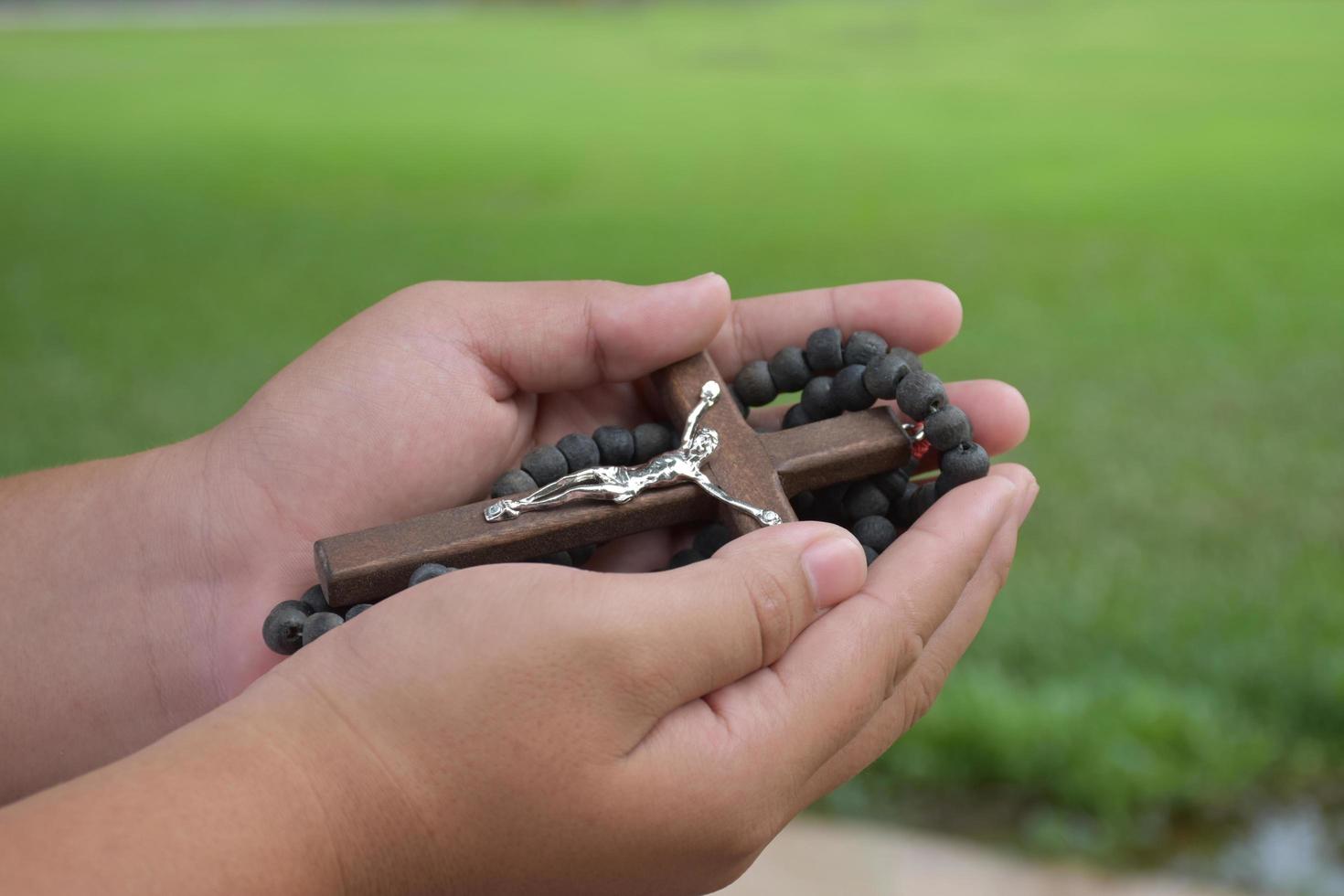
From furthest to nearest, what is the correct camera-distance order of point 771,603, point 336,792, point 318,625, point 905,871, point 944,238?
point 944,238, point 905,871, point 318,625, point 771,603, point 336,792

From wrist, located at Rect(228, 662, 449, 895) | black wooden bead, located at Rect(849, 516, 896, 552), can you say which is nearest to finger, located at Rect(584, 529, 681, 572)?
black wooden bead, located at Rect(849, 516, 896, 552)

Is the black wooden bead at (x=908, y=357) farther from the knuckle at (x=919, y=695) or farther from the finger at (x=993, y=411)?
the knuckle at (x=919, y=695)

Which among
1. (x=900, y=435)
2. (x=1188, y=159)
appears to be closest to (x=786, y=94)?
(x=1188, y=159)

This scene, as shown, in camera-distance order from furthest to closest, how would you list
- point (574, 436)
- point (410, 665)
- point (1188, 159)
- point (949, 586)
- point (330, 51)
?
point (330, 51) < point (1188, 159) < point (574, 436) < point (949, 586) < point (410, 665)

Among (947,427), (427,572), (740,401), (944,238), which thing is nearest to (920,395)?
(947,427)

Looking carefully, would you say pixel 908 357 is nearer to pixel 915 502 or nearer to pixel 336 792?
pixel 915 502

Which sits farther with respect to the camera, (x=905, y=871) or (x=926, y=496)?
(x=905, y=871)

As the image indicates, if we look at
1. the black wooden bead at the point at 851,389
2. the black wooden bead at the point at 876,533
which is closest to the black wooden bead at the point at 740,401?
the black wooden bead at the point at 851,389

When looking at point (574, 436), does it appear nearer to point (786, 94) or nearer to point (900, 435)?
point (900, 435)
